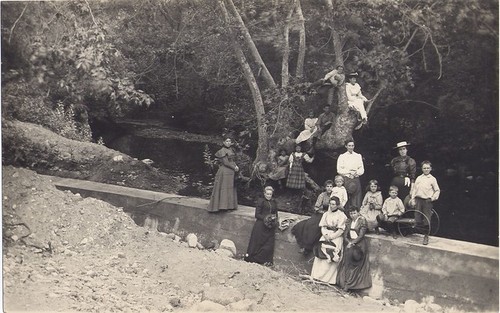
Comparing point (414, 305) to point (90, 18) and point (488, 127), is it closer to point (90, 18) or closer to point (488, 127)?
point (488, 127)

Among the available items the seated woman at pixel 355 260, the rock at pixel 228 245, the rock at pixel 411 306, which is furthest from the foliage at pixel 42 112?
the rock at pixel 411 306

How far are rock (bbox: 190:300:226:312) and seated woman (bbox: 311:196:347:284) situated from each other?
48.8 inches

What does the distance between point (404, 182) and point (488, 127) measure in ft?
3.86

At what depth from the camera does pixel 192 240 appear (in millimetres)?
6938

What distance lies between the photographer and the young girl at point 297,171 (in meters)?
7.26

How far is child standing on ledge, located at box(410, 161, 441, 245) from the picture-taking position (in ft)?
19.2

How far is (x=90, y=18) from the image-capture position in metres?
6.50

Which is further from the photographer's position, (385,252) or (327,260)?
(327,260)

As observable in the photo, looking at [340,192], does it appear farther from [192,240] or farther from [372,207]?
[192,240]

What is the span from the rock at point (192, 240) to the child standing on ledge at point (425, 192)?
2753 millimetres

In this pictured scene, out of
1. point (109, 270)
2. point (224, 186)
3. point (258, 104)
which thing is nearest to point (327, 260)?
point (224, 186)

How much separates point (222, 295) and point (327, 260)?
1.28 meters

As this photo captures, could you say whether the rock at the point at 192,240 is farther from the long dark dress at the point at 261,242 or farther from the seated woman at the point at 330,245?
the seated woman at the point at 330,245

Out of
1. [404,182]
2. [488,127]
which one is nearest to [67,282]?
[404,182]
